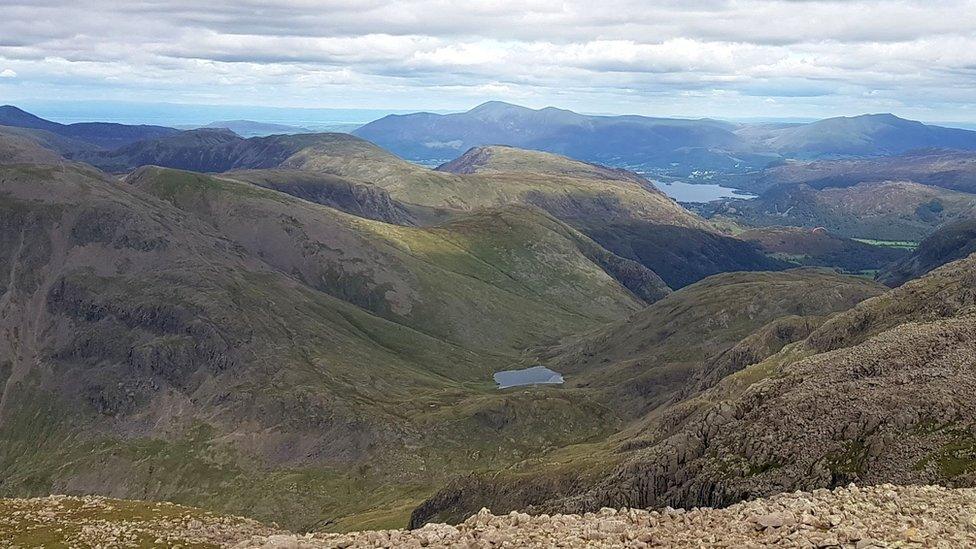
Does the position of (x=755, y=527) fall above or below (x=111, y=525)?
above

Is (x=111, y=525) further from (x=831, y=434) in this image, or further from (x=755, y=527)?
(x=831, y=434)

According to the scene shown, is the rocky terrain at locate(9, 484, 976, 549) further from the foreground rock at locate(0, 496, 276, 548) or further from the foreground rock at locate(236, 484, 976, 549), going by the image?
the foreground rock at locate(0, 496, 276, 548)

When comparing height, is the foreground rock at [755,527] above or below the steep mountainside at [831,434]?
above

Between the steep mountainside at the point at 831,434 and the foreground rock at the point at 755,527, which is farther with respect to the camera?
the steep mountainside at the point at 831,434

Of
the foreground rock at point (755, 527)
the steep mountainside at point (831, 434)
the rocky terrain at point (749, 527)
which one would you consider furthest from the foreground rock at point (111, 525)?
the steep mountainside at point (831, 434)

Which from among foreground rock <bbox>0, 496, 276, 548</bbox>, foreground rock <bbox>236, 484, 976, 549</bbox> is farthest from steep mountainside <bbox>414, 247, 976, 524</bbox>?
foreground rock <bbox>0, 496, 276, 548</bbox>

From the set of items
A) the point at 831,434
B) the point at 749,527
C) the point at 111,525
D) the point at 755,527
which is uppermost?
the point at 755,527

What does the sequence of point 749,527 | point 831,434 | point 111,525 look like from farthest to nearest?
point 831,434 → point 111,525 → point 749,527

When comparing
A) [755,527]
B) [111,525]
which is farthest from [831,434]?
[111,525]

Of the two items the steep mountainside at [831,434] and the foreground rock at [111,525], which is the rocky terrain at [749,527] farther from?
the steep mountainside at [831,434]
